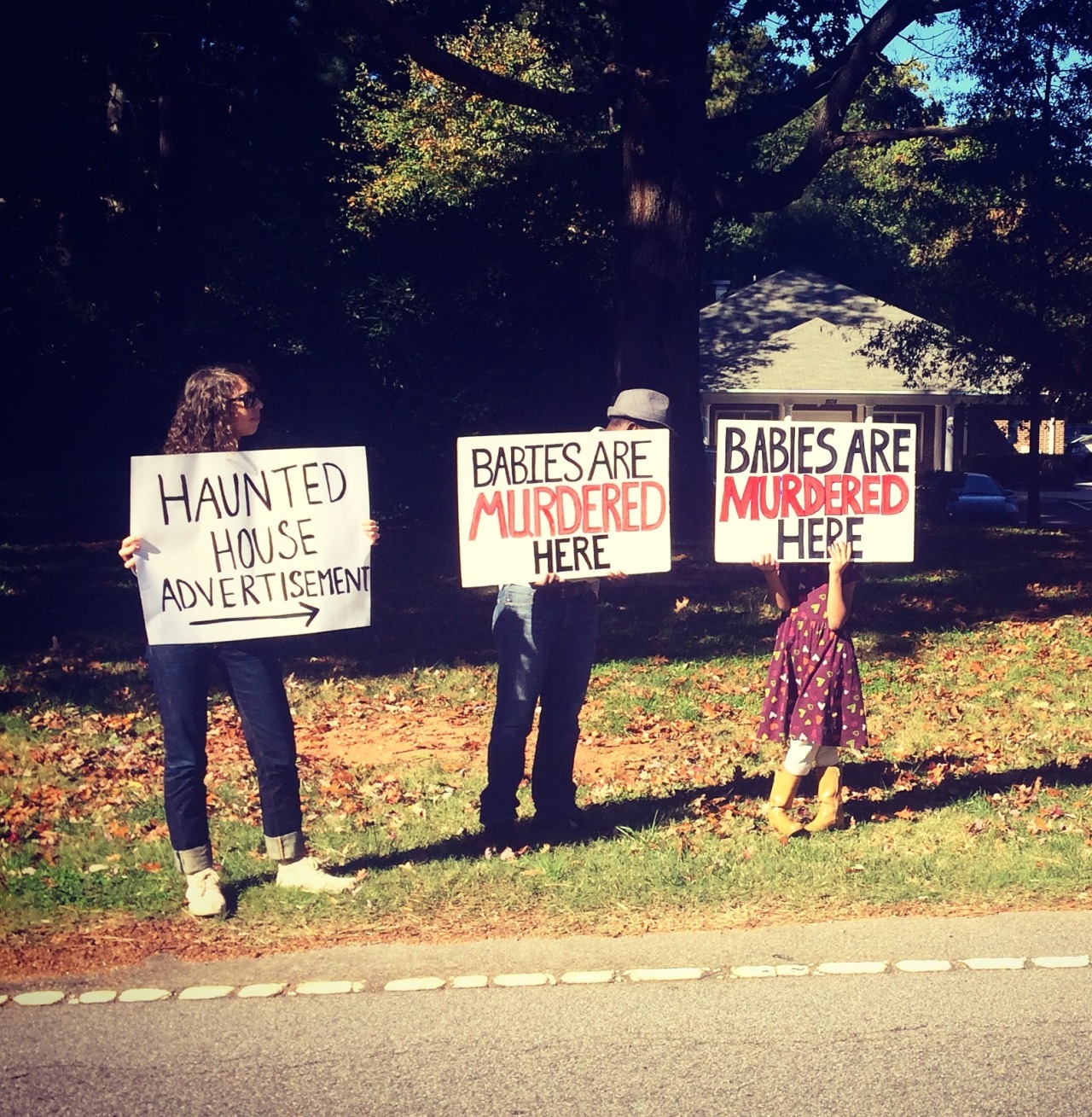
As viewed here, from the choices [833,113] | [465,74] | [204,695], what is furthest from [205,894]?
[833,113]

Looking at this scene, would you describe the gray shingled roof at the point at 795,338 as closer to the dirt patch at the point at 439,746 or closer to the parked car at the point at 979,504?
the parked car at the point at 979,504

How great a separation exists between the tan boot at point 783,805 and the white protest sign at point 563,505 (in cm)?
118

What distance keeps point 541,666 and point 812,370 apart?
120ft

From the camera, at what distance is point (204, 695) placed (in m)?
5.76

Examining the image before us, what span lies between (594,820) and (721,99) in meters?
50.3

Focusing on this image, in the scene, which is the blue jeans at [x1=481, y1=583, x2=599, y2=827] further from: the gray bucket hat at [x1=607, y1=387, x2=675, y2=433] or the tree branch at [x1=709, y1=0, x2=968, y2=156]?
the tree branch at [x1=709, y1=0, x2=968, y2=156]

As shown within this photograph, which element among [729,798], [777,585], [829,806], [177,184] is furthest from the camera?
[177,184]

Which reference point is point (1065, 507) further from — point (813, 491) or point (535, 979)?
point (535, 979)

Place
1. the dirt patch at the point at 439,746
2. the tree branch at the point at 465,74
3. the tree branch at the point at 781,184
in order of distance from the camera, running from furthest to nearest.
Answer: the tree branch at the point at 781,184
the tree branch at the point at 465,74
the dirt patch at the point at 439,746

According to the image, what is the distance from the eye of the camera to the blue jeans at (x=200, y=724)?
569 cm

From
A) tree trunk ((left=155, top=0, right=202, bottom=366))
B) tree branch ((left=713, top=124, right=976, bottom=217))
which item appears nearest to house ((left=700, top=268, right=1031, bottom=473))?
tree branch ((left=713, top=124, right=976, bottom=217))

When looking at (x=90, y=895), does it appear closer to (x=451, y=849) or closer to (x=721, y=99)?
(x=451, y=849)

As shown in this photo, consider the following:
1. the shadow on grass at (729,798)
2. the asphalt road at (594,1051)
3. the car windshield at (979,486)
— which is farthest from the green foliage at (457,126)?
the asphalt road at (594,1051)

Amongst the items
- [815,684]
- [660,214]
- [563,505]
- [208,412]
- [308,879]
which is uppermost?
[660,214]
